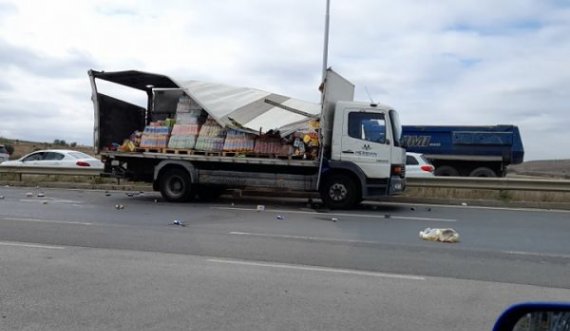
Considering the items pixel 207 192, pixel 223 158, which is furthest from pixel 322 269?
pixel 207 192

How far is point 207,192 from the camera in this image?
16.7 metres

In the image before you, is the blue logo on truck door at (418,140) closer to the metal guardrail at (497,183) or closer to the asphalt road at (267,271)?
the metal guardrail at (497,183)

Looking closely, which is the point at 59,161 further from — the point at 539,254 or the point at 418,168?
the point at 539,254

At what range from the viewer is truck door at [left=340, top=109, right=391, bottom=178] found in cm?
1418

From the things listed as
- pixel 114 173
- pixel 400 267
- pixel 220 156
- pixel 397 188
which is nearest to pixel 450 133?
pixel 397 188

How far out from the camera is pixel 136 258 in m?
7.78

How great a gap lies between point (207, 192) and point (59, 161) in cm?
822

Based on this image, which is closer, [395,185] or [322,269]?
[322,269]

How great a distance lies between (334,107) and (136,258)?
803cm

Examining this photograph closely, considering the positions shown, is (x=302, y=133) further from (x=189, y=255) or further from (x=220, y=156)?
(x=189, y=255)

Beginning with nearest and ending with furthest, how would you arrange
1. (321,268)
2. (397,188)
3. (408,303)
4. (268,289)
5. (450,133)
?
1. (408,303)
2. (268,289)
3. (321,268)
4. (397,188)
5. (450,133)

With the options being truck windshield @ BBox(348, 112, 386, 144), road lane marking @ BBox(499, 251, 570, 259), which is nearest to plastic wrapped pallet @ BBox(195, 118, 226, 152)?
truck windshield @ BBox(348, 112, 386, 144)

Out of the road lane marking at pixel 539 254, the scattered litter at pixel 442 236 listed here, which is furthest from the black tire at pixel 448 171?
the road lane marking at pixel 539 254

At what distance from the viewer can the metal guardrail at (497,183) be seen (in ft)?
51.9
